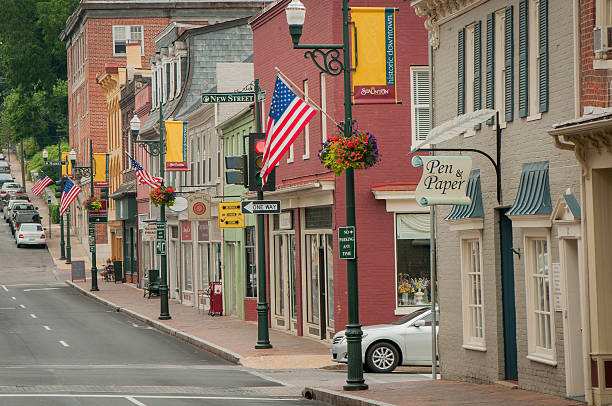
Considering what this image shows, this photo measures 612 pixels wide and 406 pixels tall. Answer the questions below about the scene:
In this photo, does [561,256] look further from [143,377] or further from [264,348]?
[264,348]

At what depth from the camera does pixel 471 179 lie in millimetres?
19719

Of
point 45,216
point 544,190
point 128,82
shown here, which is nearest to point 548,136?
point 544,190

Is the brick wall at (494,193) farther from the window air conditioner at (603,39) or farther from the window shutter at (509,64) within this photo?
the window air conditioner at (603,39)

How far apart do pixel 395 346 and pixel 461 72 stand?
656 centimetres

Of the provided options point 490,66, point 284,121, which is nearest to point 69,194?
point 284,121

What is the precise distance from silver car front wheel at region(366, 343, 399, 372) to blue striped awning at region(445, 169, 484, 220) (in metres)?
4.91

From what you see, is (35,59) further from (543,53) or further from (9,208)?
(543,53)

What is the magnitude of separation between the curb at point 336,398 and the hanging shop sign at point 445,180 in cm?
320

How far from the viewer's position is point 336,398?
18.5 metres

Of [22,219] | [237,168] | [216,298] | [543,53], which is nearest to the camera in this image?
[543,53]

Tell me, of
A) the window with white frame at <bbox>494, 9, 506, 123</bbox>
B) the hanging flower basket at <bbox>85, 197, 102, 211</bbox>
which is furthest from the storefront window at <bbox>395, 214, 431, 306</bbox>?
the hanging flower basket at <bbox>85, 197, 102, 211</bbox>

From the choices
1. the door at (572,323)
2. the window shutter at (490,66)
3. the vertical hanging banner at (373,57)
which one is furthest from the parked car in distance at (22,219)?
the door at (572,323)

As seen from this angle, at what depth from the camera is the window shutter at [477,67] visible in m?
19.3

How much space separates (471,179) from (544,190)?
3.03 metres
